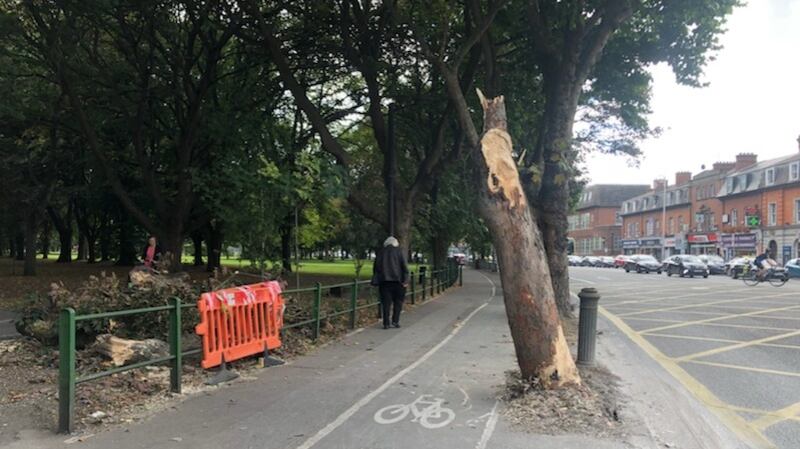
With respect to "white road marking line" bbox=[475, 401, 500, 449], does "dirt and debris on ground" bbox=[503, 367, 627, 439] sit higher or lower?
higher

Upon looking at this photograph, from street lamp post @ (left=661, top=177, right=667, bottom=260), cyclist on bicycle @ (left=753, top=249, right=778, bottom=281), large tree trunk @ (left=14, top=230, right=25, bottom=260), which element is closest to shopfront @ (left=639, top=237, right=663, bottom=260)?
street lamp post @ (left=661, top=177, right=667, bottom=260)

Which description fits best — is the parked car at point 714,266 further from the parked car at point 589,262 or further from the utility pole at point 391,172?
the utility pole at point 391,172

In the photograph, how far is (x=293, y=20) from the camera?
58.5ft

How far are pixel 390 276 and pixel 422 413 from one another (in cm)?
576

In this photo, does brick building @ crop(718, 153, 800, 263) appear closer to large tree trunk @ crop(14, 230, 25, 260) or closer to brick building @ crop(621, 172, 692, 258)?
brick building @ crop(621, 172, 692, 258)

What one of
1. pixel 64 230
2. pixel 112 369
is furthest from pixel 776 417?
pixel 64 230

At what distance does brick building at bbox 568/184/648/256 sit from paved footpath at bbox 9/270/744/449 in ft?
306

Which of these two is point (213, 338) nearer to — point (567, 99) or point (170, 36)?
point (567, 99)

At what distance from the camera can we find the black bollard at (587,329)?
318 inches

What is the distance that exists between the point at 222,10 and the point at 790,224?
172 ft

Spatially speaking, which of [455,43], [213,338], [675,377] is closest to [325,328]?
[213,338]

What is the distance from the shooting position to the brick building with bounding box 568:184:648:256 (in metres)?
98.5

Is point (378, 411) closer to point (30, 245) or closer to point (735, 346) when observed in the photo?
point (735, 346)

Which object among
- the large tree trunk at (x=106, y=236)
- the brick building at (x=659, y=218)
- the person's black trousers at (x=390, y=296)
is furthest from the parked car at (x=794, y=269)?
the large tree trunk at (x=106, y=236)
